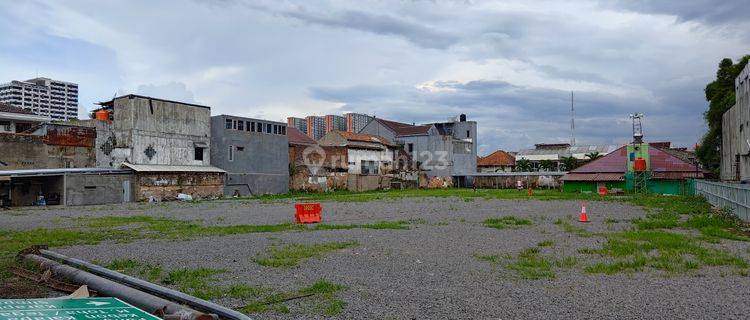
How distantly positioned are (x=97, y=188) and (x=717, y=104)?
185 ft

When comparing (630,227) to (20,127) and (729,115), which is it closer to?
(729,115)

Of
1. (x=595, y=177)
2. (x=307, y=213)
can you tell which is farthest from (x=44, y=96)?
(x=307, y=213)

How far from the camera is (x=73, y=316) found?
460 centimetres

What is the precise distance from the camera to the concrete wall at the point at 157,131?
42031 mm

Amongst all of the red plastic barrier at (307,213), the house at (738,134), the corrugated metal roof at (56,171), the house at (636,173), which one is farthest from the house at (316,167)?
the house at (738,134)

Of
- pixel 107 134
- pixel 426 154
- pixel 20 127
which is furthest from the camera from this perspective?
pixel 426 154

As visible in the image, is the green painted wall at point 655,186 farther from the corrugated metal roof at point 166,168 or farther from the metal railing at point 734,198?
the corrugated metal roof at point 166,168

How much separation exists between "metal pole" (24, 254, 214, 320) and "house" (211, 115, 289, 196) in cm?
4005

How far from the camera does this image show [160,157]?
145 ft

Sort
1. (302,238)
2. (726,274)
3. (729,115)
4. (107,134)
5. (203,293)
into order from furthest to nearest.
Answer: (729,115) → (107,134) → (302,238) → (726,274) → (203,293)

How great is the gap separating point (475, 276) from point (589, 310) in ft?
8.26

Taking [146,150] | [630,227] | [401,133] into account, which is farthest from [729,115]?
[146,150]

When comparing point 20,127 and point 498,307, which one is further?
point 20,127

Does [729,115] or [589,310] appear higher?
[729,115]
